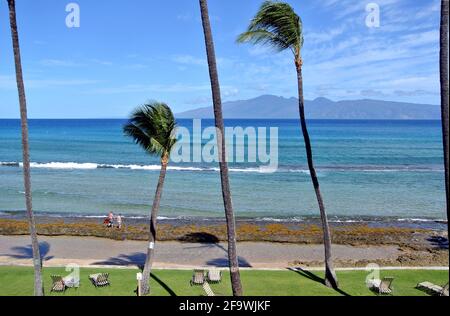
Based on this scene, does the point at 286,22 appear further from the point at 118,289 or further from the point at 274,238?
the point at 274,238

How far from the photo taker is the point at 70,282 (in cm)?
1316

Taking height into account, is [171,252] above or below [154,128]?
below

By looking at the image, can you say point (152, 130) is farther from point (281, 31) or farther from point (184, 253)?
point (184, 253)

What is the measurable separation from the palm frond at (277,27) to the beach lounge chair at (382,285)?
281 inches

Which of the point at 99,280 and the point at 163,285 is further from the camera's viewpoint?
the point at 163,285

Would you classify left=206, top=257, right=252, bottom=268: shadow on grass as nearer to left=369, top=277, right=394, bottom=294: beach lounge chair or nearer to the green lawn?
the green lawn

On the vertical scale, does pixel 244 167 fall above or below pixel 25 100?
below

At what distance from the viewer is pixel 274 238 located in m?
24.7

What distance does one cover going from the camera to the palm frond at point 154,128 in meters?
12.9

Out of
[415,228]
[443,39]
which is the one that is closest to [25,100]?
[443,39]

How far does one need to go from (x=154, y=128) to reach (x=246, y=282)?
211 inches

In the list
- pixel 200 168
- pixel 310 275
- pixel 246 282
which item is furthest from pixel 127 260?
pixel 200 168

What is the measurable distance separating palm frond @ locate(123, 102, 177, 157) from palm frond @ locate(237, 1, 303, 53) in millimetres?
3025
